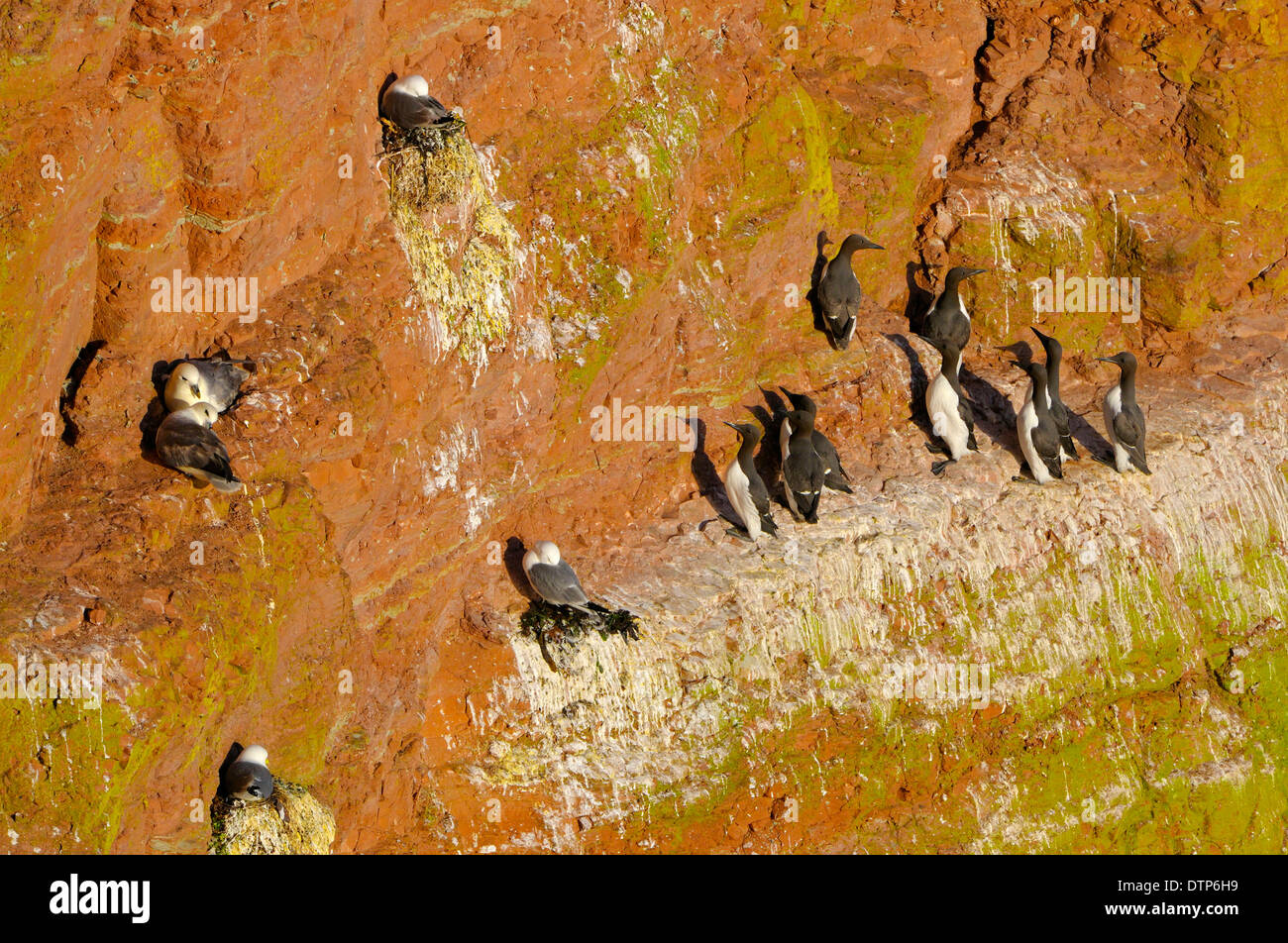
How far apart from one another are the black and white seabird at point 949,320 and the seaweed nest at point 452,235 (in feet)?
18.4

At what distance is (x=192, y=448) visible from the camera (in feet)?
30.4

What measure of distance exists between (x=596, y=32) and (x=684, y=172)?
1726 mm

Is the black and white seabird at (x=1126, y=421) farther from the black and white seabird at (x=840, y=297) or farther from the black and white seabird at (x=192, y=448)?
the black and white seabird at (x=192, y=448)

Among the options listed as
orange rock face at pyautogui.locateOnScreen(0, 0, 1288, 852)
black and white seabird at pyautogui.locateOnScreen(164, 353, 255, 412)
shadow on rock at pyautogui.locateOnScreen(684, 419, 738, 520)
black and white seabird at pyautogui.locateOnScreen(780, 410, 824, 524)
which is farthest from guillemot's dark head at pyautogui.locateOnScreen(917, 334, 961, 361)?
black and white seabird at pyautogui.locateOnScreen(164, 353, 255, 412)

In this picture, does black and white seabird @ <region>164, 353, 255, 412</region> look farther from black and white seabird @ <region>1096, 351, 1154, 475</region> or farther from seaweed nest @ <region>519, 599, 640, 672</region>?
black and white seabird @ <region>1096, 351, 1154, 475</region>

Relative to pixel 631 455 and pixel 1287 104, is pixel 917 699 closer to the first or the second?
pixel 631 455

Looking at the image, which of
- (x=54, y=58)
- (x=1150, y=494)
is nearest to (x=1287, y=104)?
(x=1150, y=494)

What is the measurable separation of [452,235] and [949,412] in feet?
20.2

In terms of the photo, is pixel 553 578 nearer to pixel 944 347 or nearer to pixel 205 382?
pixel 205 382

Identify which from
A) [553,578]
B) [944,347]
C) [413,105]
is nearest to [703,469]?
[553,578]

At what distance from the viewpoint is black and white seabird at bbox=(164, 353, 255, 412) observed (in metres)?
9.62

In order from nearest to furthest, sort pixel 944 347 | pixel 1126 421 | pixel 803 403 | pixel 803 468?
pixel 803 468 → pixel 803 403 → pixel 1126 421 → pixel 944 347

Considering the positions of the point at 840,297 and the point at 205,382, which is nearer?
the point at 205,382

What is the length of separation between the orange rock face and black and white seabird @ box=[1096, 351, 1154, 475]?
0.40 metres
